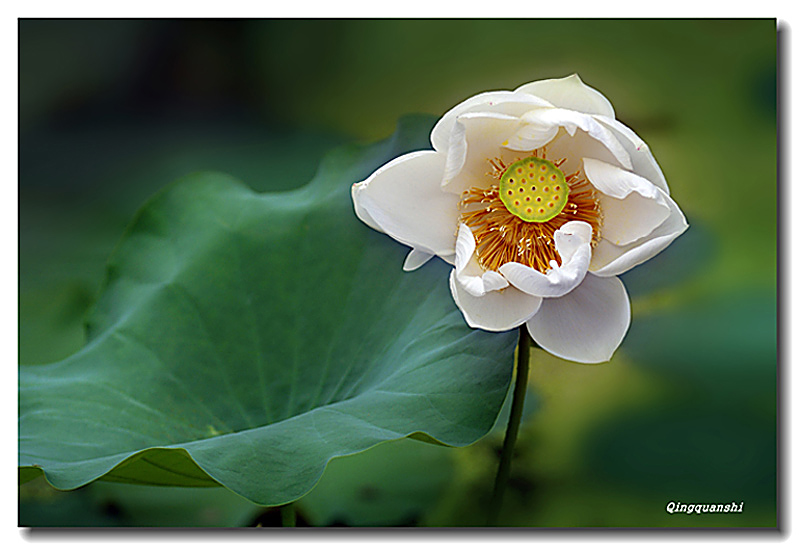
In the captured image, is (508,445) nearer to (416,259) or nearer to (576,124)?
(416,259)

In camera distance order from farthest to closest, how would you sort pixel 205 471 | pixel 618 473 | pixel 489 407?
pixel 618 473, pixel 489 407, pixel 205 471

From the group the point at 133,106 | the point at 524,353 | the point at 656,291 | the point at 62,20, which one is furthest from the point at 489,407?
the point at 62,20

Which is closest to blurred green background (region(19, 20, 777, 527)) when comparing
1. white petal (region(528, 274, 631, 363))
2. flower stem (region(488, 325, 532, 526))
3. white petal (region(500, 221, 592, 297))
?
flower stem (region(488, 325, 532, 526))

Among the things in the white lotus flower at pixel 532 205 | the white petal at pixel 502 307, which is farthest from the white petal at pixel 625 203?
the white petal at pixel 502 307

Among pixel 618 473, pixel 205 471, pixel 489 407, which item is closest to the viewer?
pixel 205 471

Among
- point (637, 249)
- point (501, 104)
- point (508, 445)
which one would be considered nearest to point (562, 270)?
point (637, 249)

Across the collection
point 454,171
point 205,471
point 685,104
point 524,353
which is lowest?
point 205,471

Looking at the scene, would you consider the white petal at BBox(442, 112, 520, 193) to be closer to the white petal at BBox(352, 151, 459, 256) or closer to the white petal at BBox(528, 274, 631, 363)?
the white petal at BBox(352, 151, 459, 256)
